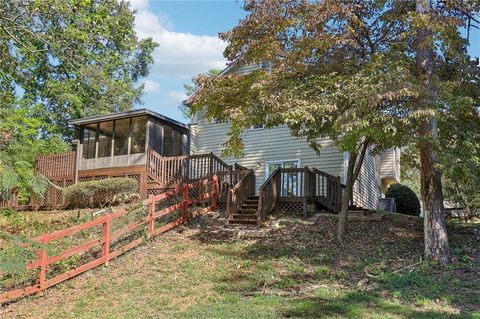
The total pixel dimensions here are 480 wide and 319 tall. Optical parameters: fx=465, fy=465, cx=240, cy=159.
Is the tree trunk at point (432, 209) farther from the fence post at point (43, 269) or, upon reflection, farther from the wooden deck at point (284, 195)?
the fence post at point (43, 269)

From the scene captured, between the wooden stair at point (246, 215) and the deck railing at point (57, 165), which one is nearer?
the wooden stair at point (246, 215)

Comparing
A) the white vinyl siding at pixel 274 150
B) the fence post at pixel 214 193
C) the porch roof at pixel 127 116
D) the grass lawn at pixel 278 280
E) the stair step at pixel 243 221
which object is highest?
the porch roof at pixel 127 116

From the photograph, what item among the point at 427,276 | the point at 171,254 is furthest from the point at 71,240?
the point at 427,276

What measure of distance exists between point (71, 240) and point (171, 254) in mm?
3599

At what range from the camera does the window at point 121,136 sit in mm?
19406

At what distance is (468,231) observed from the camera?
40.3ft

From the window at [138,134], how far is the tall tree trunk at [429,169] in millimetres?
11540

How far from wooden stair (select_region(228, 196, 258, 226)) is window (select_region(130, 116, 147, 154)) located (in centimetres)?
594

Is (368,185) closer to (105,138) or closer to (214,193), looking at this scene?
(214,193)

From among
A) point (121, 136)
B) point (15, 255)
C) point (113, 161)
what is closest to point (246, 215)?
point (113, 161)

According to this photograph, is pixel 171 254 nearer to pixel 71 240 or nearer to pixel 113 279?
pixel 113 279

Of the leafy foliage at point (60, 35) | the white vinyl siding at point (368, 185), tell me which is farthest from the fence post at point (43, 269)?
the white vinyl siding at point (368, 185)

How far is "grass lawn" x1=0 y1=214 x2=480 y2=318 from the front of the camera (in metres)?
7.45

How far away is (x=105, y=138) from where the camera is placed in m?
20.1
